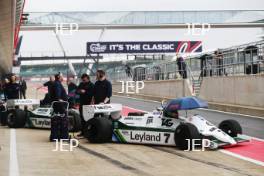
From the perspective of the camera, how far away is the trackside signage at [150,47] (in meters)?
75.2

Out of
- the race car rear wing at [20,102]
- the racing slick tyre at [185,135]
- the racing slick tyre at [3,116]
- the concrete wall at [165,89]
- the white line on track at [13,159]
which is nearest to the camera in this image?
the white line on track at [13,159]

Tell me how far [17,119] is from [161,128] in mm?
6458

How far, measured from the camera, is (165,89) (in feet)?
112

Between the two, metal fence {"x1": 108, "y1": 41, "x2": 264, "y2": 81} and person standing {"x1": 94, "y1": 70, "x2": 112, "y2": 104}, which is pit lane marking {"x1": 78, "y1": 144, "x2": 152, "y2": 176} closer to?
person standing {"x1": 94, "y1": 70, "x2": 112, "y2": 104}

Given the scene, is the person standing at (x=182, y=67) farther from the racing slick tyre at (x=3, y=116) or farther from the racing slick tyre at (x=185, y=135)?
the racing slick tyre at (x=185, y=135)

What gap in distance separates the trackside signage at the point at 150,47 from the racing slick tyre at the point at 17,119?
186ft

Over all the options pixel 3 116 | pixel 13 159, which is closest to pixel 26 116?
pixel 3 116

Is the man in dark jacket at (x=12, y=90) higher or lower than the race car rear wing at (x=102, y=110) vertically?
higher

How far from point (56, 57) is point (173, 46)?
71.8 ft

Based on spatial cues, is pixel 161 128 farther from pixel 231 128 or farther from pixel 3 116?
pixel 3 116

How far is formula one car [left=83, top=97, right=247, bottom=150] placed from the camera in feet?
35.6

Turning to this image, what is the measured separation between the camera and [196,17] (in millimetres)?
69688

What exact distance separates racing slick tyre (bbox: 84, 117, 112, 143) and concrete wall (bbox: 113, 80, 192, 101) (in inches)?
680

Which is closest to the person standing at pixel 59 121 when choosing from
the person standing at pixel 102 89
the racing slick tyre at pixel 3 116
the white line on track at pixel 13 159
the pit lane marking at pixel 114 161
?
the person standing at pixel 102 89
